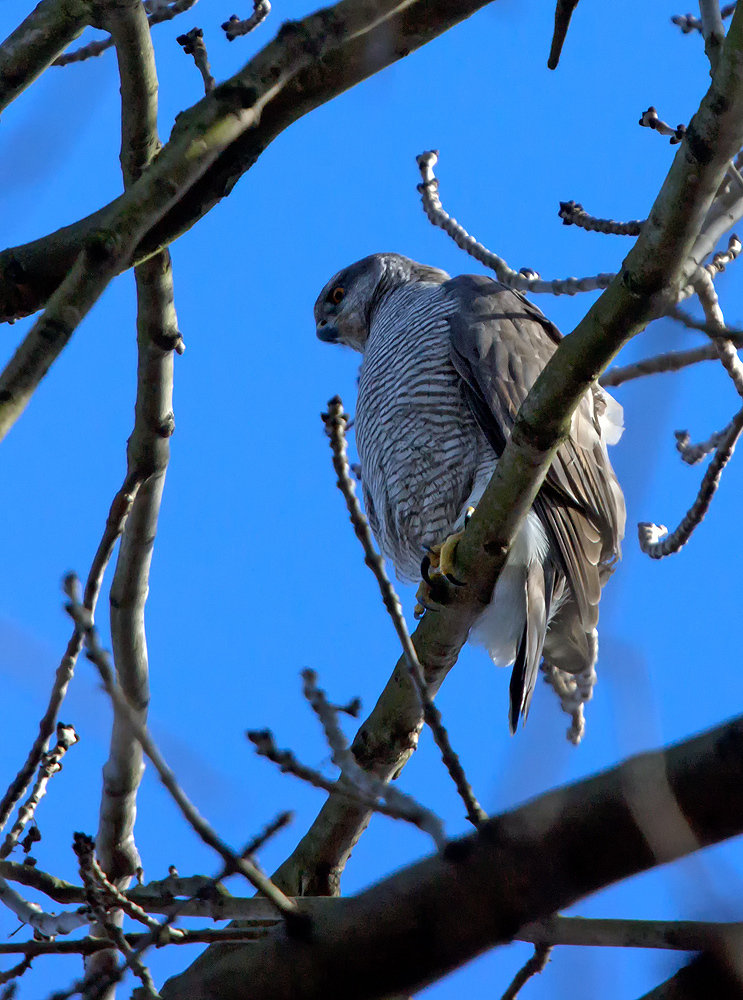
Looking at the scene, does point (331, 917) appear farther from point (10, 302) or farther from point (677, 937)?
point (10, 302)

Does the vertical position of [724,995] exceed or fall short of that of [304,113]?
it falls short

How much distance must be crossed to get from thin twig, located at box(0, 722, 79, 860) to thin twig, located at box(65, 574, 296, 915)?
935 millimetres

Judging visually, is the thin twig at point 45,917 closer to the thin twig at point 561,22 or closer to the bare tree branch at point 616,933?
the bare tree branch at point 616,933

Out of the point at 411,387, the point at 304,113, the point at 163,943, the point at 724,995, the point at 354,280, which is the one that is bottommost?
the point at 724,995

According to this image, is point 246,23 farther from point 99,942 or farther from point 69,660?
point 99,942

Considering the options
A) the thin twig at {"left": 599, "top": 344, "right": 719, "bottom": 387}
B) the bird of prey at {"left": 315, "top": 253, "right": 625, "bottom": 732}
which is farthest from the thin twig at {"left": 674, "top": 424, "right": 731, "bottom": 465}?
the thin twig at {"left": 599, "top": 344, "right": 719, "bottom": 387}

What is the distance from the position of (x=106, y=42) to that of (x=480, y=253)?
6.21ft

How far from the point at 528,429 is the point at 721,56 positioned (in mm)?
903

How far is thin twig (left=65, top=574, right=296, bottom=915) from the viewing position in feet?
5.54

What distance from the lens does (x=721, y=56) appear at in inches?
76.7

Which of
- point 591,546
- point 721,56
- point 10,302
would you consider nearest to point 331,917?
point 721,56

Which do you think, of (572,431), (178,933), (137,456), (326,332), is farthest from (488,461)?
(178,933)

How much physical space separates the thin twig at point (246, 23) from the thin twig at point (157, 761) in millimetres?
2556

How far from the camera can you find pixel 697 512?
375cm
